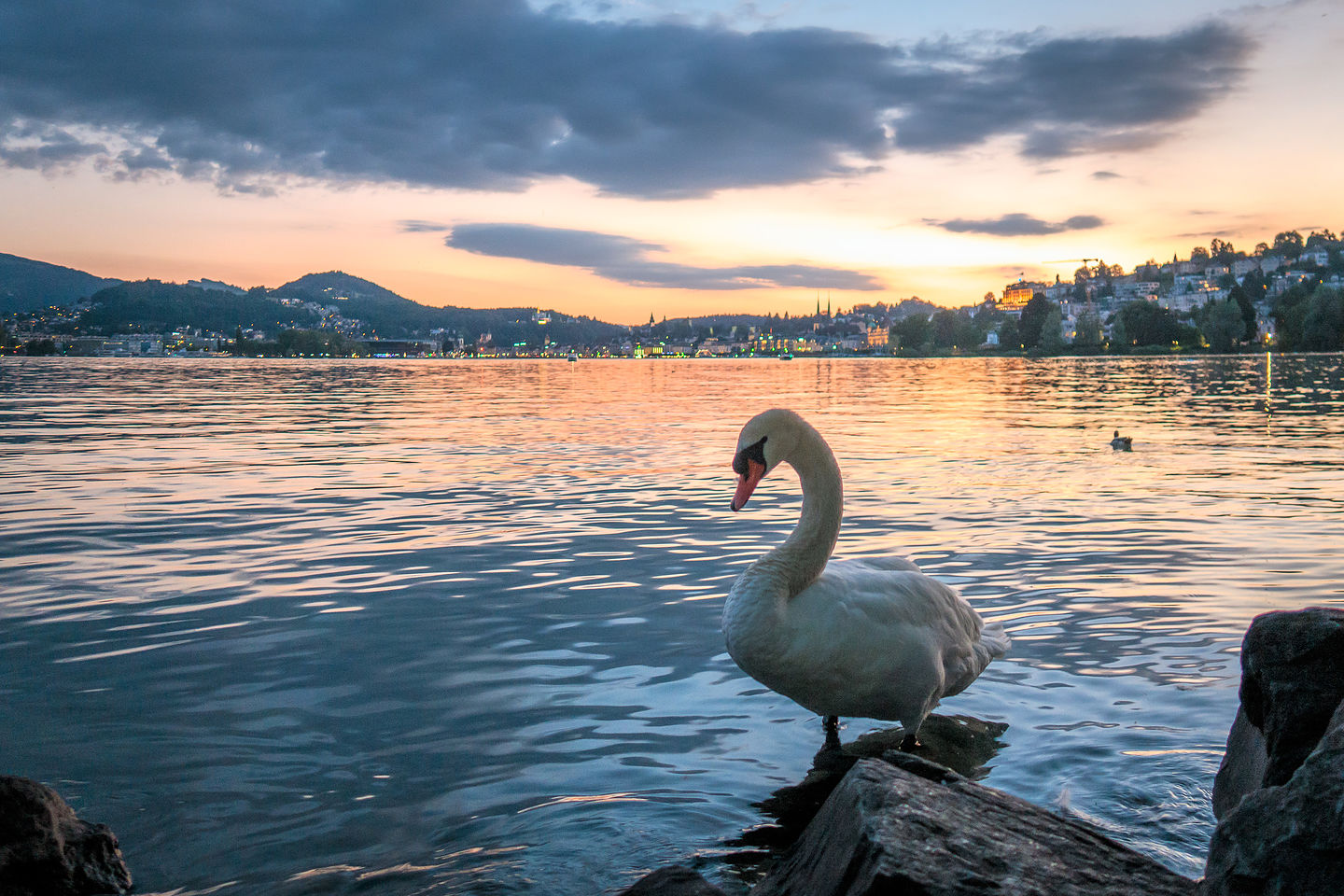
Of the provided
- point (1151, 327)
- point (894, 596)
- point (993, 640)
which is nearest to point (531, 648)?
point (894, 596)

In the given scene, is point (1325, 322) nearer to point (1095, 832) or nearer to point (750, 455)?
point (750, 455)

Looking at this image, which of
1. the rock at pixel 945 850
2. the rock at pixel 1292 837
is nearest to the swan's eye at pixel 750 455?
the rock at pixel 945 850

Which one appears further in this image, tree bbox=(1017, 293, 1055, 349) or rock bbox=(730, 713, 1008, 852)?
tree bbox=(1017, 293, 1055, 349)

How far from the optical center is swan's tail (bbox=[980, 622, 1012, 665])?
5.84 meters

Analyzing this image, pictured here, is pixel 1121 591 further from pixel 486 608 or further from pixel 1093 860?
pixel 1093 860

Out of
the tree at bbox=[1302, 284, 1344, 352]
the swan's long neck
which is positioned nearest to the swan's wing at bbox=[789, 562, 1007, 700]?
the swan's long neck

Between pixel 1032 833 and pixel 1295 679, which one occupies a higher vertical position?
pixel 1295 679

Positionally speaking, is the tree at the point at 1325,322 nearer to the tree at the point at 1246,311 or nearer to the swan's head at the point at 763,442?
the tree at the point at 1246,311

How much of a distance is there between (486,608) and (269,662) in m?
1.94

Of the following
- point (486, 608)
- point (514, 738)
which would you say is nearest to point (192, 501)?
point (486, 608)

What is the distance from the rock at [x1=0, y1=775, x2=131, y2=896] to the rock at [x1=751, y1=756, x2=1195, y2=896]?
8.00ft

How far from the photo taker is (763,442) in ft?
17.0

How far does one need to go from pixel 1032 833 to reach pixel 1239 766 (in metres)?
1.48

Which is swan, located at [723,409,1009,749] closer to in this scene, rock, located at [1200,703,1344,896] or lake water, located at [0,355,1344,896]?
lake water, located at [0,355,1344,896]
